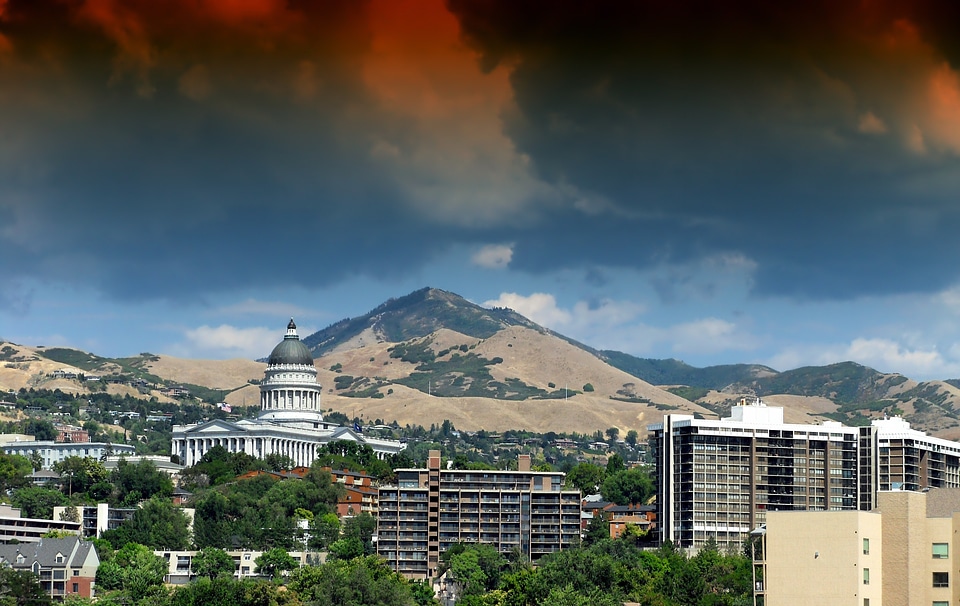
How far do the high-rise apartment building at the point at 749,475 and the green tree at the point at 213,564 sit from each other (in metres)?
42.8

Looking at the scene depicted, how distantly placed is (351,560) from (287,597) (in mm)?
18958

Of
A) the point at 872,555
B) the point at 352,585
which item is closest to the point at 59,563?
the point at 352,585

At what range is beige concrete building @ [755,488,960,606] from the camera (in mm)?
77250

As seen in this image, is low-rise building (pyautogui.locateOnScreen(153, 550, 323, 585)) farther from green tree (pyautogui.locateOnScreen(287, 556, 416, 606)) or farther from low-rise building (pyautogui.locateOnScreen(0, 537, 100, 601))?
green tree (pyautogui.locateOnScreen(287, 556, 416, 606))

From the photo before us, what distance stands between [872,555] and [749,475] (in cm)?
11837

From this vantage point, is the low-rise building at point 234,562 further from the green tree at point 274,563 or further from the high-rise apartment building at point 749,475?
the high-rise apartment building at point 749,475

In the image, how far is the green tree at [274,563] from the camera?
19238 centimetres

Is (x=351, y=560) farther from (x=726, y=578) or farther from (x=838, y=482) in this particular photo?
(x=838, y=482)

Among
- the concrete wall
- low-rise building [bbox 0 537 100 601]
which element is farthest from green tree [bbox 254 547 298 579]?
the concrete wall

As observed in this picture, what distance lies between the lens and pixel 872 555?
77875mm

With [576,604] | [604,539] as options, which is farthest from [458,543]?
[576,604]

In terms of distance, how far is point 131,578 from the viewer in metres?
179

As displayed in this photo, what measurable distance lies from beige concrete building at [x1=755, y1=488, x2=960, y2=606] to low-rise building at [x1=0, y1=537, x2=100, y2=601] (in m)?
113

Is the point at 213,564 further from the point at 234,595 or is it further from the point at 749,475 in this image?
the point at 749,475
